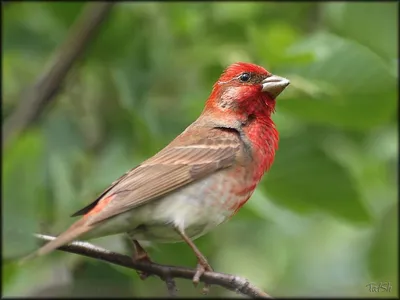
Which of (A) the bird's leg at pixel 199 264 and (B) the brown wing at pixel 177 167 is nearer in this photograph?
(A) the bird's leg at pixel 199 264

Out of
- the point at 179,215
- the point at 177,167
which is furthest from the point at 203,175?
the point at 179,215

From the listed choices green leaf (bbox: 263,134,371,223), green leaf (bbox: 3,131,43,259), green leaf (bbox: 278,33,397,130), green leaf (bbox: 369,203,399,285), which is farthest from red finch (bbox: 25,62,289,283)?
green leaf (bbox: 369,203,399,285)

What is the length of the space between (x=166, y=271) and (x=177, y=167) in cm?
74

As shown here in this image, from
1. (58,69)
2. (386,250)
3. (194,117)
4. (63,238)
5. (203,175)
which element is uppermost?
(58,69)

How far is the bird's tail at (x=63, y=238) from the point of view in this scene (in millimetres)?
3348

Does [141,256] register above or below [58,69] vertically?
below

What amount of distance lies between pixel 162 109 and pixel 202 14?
1007 mm

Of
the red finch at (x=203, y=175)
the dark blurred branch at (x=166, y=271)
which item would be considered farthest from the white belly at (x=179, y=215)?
the dark blurred branch at (x=166, y=271)

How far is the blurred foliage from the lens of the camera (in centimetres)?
580

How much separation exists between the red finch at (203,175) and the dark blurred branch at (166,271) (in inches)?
2.3

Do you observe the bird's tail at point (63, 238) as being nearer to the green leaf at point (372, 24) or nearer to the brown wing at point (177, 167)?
the brown wing at point (177, 167)

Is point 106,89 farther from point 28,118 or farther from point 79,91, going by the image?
point 28,118

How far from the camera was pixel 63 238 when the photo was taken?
3.56 metres

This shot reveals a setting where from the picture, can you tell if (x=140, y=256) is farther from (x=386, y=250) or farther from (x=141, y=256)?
(x=386, y=250)
